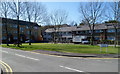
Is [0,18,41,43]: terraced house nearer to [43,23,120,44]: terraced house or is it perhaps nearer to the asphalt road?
[43,23,120,44]: terraced house

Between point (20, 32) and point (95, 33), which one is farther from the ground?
point (20, 32)

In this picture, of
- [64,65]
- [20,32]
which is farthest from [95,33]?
[64,65]

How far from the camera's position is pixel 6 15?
3606 centimetres

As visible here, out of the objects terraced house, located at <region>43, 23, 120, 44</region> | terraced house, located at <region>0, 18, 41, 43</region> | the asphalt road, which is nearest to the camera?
the asphalt road

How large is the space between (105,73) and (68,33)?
2395 inches

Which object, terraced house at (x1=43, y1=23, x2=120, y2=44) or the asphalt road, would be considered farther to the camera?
terraced house at (x1=43, y1=23, x2=120, y2=44)

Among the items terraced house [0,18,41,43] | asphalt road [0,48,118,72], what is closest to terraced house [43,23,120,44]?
terraced house [0,18,41,43]

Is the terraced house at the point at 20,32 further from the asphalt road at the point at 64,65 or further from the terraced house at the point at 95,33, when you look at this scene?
the asphalt road at the point at 64,65

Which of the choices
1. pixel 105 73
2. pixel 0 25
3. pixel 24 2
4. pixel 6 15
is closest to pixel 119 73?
pixel 105 73

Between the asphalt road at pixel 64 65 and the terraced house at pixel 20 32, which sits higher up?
the terraced house at pixel 20 32

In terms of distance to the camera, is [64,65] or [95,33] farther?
[95,33]

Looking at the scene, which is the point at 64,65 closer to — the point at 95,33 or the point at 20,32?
the point at 95,33

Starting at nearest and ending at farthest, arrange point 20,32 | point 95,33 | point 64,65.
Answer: point 64,65
point 95,33
point 20,32

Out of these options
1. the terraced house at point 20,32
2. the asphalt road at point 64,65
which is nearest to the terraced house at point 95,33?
the terraced house at point 20,32
